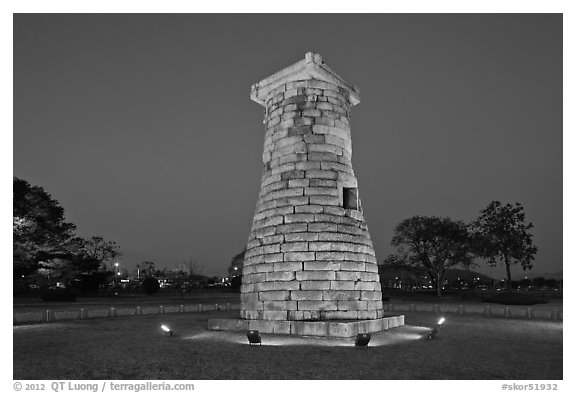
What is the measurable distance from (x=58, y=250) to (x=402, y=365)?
33.9m

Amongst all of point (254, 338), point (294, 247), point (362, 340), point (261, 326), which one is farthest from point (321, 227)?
point (254, 338)

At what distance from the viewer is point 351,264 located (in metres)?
15.5

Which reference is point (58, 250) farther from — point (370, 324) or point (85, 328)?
A: point (370, 324)

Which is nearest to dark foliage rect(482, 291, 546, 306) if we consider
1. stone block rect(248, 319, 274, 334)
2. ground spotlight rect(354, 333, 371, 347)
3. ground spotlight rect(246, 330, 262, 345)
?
stone block rect(248, 319, 274, 334)

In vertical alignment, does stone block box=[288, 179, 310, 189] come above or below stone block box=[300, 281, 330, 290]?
above

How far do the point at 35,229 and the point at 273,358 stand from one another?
30.2m

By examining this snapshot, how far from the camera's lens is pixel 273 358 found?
10508 mm

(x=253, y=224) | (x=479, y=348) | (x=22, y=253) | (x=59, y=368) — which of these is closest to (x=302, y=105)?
(x=253, y=224)

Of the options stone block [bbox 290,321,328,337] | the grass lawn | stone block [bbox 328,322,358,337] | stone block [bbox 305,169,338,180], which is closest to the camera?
the grass lawn

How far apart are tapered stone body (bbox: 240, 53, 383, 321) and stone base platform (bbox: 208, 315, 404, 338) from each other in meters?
0.52

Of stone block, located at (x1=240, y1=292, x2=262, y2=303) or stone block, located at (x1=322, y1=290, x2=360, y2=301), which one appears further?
stone block, located at (x1=240, y1=292, x2=262, y2=303)

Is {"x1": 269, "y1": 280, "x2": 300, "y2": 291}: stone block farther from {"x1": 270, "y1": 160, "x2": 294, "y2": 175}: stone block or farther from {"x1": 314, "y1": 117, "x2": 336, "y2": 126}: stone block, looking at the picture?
{"x1": 314, "y1": 117, "x2": 336, "y2": 126}: stone block

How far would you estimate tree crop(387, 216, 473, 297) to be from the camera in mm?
49844

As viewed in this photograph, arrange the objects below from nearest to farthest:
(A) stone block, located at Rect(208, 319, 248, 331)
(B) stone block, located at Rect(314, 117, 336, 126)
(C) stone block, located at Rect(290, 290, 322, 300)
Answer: (C) stone block, located at Rect(290, 290, 322, 300)
(A) stone block, located at Rect(208, 319, 248, 331)
(B) stone block, located at Rect(314, 117, 336, 126)
